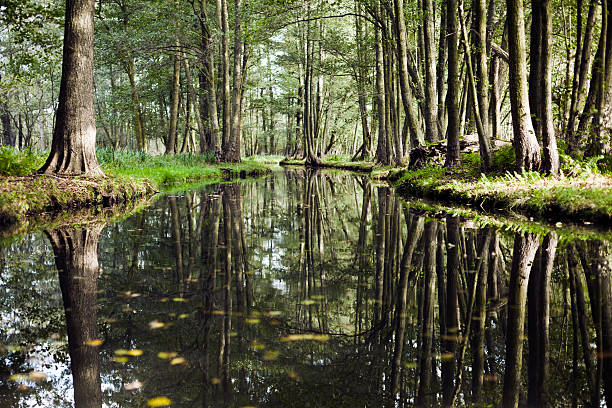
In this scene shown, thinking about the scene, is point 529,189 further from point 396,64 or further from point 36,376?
Result: point 396,64

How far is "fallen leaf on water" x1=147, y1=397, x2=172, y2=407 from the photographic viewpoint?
2.18 meters

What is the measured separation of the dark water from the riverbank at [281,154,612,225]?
4.73ft

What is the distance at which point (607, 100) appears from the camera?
9281 millimetres

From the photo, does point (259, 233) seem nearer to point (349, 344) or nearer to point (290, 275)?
point (290, 275)

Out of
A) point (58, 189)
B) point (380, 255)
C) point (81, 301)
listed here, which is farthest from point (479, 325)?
point (58, 189)

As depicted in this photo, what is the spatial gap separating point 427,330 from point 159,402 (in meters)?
1.88

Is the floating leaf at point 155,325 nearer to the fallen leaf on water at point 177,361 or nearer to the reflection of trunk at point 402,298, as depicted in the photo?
the fallen leaf on water at point 177,361

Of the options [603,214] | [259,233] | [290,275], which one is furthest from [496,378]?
[603,214]

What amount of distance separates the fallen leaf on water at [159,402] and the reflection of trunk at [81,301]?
0.91 feet

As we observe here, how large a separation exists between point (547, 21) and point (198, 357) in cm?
1026

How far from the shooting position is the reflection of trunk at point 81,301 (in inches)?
93.4

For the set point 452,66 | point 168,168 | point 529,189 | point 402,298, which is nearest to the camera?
point 402,298

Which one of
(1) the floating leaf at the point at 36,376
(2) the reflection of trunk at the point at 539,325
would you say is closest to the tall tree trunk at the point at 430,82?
(2) the reflection of trunk at the point at 539,325

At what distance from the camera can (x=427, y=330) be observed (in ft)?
10.1
